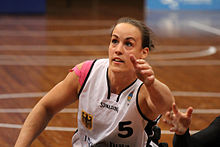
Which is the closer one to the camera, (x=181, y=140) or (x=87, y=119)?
(x=181, y=140)

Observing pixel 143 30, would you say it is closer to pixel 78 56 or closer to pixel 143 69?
pixel 143 69

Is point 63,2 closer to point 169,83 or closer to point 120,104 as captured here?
point 169,83

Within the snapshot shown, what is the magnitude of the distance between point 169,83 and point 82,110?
3089 mm

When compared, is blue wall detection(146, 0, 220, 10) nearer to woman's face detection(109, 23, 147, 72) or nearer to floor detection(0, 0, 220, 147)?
floor detection(0, 0, 220, 147)

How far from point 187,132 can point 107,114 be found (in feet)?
1.60

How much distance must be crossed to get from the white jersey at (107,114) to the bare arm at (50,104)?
69mm

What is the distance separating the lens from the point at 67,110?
4.76 metres

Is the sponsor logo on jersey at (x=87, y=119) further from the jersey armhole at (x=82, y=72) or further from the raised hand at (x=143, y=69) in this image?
the raised hand at (x=143, y=69)

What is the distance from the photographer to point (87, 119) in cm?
281

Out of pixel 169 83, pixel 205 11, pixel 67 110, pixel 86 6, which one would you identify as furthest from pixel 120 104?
pixel 86 6

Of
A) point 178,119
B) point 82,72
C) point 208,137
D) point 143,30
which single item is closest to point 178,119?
point 178,119

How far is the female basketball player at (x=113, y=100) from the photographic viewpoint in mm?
2604

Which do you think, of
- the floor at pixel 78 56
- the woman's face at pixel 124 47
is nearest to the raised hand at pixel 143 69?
the woman's face at pixel 124 47

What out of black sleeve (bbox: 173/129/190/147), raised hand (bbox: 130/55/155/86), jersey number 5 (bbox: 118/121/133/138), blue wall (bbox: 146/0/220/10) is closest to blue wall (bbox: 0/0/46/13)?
→ blue wall (bbox: 146/0/220/10)
